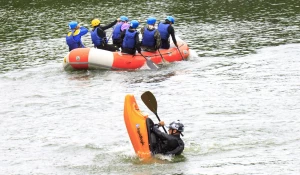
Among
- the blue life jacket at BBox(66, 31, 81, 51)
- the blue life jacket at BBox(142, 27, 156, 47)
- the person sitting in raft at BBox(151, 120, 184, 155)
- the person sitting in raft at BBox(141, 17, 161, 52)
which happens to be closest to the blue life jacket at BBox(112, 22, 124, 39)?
the person sitting in raft at BBox(141, 17, 161, 52)

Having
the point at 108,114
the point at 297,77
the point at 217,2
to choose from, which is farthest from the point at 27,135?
the point at 217,2

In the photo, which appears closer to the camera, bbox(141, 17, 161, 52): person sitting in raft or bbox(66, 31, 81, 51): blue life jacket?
bbox(141, 17, 161, 52): person sitting in raft

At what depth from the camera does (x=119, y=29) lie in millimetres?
24984

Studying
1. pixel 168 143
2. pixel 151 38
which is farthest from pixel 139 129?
pixel 151 38

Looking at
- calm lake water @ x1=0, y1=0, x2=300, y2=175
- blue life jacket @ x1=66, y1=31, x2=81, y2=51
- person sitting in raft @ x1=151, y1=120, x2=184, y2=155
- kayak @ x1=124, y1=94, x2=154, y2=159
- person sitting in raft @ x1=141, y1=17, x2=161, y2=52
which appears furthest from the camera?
blue life jacket @ x1=66, y1=31, x2=81, y2=51

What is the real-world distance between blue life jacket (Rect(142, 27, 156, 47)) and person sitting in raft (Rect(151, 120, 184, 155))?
413 inches

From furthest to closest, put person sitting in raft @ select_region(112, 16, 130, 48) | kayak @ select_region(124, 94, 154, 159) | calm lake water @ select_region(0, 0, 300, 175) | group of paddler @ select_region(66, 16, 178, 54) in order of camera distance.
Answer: person sitting in raft @ select_region(112, 16, 130, 48) → group of paddler @ select_region(66, 16, 178, 54) → calm lake water @ select_region(0, 0, 300, 175) → kayak @ select_region(124, 94, 154, 159)

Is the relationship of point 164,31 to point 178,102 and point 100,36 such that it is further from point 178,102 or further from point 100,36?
point 178,102

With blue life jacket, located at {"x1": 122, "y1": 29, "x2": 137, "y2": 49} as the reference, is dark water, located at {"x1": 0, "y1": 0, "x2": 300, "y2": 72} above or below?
below

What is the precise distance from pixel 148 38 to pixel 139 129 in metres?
10.8

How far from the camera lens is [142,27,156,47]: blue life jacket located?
23.7m

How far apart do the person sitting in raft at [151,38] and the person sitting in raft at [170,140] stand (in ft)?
34.0

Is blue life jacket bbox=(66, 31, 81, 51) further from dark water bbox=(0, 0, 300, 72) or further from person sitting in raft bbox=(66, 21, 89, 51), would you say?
dark water bbox=(0, 0, 300, 72)

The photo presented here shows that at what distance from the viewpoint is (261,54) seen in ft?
85.1
